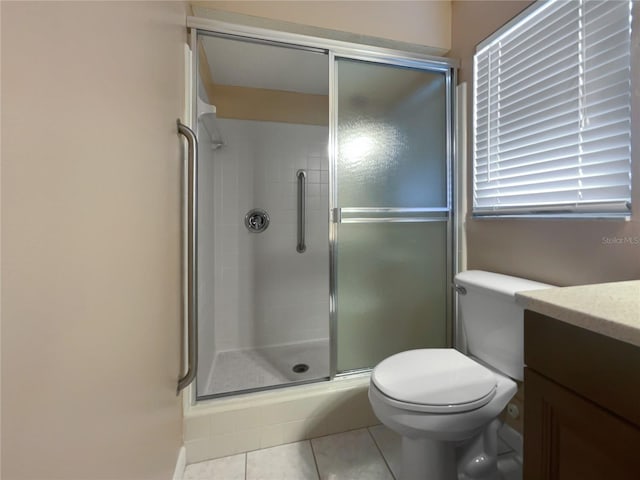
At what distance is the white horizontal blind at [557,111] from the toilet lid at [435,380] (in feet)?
2.28

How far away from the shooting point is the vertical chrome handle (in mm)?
2262

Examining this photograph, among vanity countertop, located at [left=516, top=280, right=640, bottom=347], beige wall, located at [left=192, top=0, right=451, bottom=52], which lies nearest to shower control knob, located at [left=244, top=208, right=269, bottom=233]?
beige wall, located at [left=192, top=0, right=451, bottom=52]

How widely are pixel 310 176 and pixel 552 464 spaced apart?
81.3 inches

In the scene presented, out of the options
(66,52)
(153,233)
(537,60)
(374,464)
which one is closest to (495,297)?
(374,464)

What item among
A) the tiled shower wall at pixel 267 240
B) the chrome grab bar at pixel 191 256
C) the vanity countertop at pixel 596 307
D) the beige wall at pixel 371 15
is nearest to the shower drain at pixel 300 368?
the tiled shower wall at pixel 267 240

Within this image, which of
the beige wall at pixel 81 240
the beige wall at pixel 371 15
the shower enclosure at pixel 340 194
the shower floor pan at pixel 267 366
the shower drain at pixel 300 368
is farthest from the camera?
the shower drain at pixel 300 368

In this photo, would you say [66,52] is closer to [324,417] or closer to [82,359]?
[82,359]

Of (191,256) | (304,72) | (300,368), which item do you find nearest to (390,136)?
(304,72)

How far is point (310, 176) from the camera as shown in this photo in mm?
2307

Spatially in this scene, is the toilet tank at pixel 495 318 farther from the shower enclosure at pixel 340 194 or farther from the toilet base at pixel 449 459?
the shower enclosure at pixel 340 194

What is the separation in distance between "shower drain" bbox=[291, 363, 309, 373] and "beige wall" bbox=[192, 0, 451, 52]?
200 cm

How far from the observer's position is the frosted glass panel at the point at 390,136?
1491 mm

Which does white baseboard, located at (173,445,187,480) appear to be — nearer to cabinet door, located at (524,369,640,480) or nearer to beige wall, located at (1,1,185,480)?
beige wall, located at (1,1,185,480)

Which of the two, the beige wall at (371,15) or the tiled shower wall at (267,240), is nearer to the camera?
the beige wall at (371,15)
